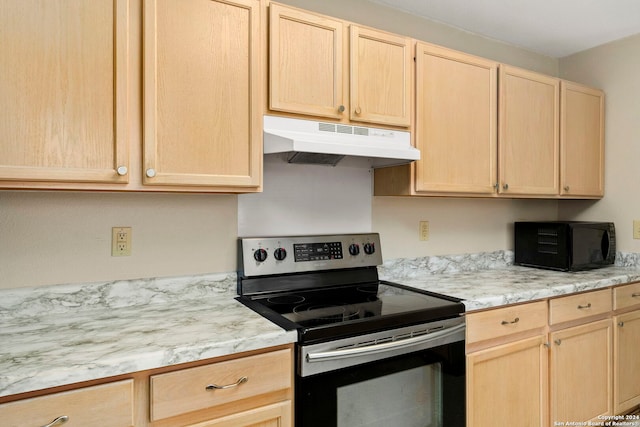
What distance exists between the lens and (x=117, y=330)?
133 cm

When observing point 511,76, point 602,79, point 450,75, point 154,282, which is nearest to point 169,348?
point 154,282

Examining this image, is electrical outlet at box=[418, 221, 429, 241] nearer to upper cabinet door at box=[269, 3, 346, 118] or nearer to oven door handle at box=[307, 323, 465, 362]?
oven door handle at box=[307, 323, 465, 362]

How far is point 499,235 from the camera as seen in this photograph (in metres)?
2.78

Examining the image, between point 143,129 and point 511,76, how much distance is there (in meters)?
1.99

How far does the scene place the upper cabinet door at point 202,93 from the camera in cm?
141

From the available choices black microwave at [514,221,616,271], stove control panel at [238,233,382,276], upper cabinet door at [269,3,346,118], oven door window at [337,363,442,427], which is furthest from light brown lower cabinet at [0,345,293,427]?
black microwave at [514,221,616,271]

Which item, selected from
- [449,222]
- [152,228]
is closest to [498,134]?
[449,222]

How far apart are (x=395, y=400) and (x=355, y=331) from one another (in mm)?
349

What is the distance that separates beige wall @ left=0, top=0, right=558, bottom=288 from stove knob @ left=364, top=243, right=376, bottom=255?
0.50 ft

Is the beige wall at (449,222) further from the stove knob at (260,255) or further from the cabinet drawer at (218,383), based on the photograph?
the cabinet drawer at (218,383)

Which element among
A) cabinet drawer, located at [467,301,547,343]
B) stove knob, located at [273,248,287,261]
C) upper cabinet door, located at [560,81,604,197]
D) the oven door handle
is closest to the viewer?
the oven door handle

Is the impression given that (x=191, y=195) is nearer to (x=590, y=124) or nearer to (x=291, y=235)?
(x=291, y=235)

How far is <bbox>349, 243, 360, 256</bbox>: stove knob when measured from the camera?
2.07m

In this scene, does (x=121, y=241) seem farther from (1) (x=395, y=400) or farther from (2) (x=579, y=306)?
(2) (x=579, y=306)
